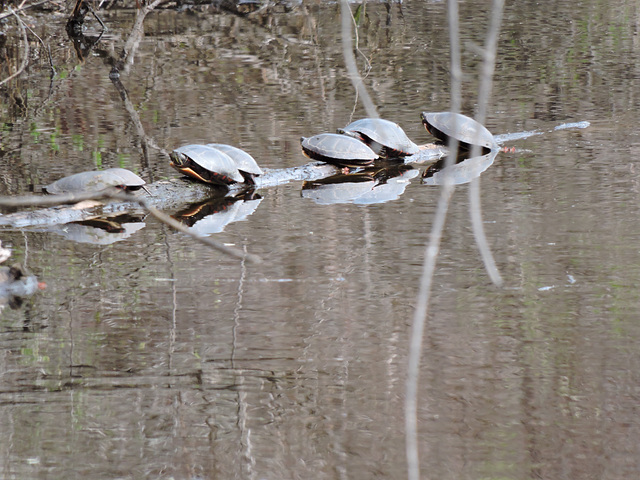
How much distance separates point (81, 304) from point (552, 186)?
129 inches

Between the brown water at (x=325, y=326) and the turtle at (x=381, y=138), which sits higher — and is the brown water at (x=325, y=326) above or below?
below

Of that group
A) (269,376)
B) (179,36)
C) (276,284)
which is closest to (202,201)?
(276,284)

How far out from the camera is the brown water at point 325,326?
112 inches

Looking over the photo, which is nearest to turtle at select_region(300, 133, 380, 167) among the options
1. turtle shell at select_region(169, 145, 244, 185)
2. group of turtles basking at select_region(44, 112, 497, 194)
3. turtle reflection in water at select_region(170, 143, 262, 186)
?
group of turtles basking at select_region(44, 112, 497, 194)

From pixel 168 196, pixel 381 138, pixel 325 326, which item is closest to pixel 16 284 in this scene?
pixel 325 326

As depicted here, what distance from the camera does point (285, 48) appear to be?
484 inches

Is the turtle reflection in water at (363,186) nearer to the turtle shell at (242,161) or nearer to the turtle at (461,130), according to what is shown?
the turtle shell at (242,161)

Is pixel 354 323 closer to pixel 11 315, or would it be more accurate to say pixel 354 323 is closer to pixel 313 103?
pixel 11 315

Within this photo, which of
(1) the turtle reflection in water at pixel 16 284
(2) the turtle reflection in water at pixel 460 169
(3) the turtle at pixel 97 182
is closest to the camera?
(1) the turtle reflection in water at pixel 16 284

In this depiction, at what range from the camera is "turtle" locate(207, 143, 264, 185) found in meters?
5.93

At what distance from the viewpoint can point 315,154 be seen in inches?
250

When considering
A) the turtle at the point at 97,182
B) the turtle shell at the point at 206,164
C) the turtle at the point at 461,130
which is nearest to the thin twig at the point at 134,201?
the turtle at the point at 97,182

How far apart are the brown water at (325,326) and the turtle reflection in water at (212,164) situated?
13.8 inches

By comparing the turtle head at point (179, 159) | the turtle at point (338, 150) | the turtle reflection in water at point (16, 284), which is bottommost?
the turtle reflection in water at point (16, 284)
